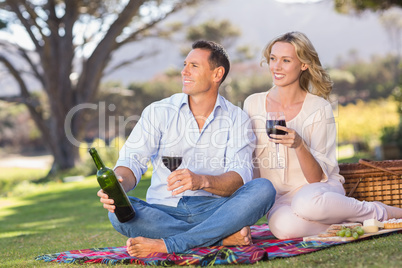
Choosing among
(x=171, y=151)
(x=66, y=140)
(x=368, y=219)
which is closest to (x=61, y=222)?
(x=171, y=151)

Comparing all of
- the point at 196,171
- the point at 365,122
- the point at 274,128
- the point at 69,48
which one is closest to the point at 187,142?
the point at 196,171

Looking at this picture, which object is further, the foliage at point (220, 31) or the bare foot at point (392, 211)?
the foliage at point (220, 31)

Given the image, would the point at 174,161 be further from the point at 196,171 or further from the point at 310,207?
the point at 310,207

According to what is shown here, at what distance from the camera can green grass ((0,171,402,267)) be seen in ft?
9.11

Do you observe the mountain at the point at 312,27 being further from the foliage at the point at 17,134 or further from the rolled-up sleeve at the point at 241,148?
the rolled-up sleeve at the point at 241,148

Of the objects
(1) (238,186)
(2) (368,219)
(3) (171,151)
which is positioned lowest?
(2) (368,219)

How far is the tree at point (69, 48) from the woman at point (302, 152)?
11.0m

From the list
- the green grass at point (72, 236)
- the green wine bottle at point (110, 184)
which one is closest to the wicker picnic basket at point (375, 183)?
the green grass at point (72, 236)

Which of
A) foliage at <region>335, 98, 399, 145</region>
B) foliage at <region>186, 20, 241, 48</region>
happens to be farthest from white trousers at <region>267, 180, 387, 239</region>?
foliage at <region>186, 20, 241, 48</region>

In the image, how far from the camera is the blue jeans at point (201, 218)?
3209 millimetres

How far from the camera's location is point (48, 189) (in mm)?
11367

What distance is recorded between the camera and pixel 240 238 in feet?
10.7

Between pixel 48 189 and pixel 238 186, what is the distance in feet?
28.7

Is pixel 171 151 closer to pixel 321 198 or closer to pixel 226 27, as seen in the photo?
pixel 321 198
